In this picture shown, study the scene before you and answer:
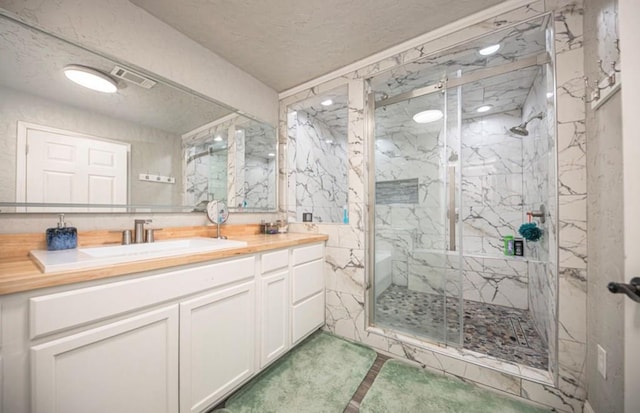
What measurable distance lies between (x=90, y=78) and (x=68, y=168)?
20.5 inches

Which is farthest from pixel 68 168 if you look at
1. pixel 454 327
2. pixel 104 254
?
pixel 454 327

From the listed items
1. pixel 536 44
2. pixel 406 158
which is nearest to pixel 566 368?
pixel 406 158

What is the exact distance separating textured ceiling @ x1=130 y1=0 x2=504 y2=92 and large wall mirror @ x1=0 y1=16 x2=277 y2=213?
16.7 inches

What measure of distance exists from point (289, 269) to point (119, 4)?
1942mm

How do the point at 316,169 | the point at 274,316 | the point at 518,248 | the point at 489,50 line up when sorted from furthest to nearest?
the point at 316,169
the point at 518,248
the point at 489,50
the point at 274,316

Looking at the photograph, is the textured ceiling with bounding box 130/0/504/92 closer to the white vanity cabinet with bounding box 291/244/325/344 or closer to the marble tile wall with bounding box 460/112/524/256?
the white vanity cabinet with bounding box 291/244/325/344

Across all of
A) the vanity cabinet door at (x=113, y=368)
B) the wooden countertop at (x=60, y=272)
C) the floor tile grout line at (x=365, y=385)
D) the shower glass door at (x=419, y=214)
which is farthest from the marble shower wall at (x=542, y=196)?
the vanity cabinet door at (x=113, y=368)

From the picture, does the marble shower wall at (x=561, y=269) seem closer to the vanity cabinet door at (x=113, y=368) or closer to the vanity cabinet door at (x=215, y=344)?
the vanity cabinet door at (x=215, y=344)

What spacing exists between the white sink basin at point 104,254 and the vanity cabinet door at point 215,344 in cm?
26

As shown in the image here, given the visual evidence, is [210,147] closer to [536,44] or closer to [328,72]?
[328,72]

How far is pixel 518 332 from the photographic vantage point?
1.98 metres

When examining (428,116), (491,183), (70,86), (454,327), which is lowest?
(454,327)

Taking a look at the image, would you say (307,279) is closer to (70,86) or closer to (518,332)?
(70,86)

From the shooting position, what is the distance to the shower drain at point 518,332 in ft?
5.97
